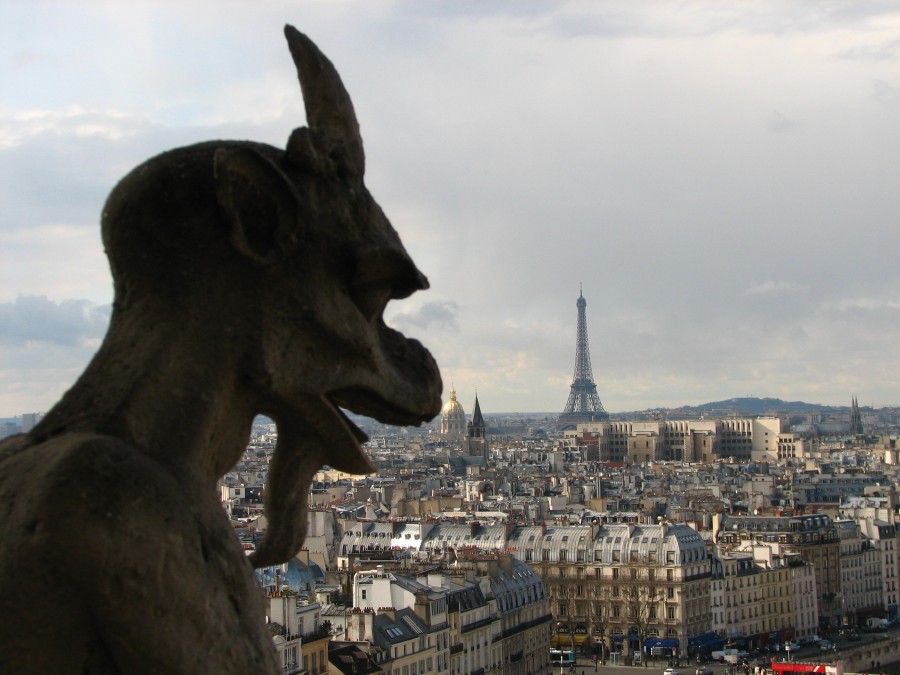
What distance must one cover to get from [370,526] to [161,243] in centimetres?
5325

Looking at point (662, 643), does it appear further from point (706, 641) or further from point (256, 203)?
point (256, 203)

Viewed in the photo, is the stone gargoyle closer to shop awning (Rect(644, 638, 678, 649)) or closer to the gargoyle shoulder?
the gargoyle shoulder

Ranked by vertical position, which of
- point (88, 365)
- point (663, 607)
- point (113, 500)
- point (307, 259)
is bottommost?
point (663, 607)

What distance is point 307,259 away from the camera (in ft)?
8.56

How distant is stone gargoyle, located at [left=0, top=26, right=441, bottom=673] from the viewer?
7.22 ft

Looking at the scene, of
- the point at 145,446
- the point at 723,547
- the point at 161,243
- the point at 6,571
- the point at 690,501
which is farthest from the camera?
the point at 690,501

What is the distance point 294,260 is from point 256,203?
0.35 feet

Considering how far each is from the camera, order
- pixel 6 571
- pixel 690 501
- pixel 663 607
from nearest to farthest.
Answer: pixel 6 571
pixel 663 607
pixel 690 501

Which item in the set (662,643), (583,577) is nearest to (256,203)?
(662,643)

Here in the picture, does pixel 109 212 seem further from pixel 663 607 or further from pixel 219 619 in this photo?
pixel 663 607

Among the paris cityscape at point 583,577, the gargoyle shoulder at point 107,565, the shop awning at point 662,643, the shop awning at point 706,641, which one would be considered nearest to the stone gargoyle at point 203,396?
the gargoyle shoulder at point 107,565

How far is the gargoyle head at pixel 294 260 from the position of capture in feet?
8.29

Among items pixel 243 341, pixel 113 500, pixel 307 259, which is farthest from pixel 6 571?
pixel 307 259

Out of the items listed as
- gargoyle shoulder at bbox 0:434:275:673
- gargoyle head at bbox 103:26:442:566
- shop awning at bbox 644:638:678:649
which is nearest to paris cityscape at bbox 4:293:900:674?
shop awning at bbox 644:638:678:649
